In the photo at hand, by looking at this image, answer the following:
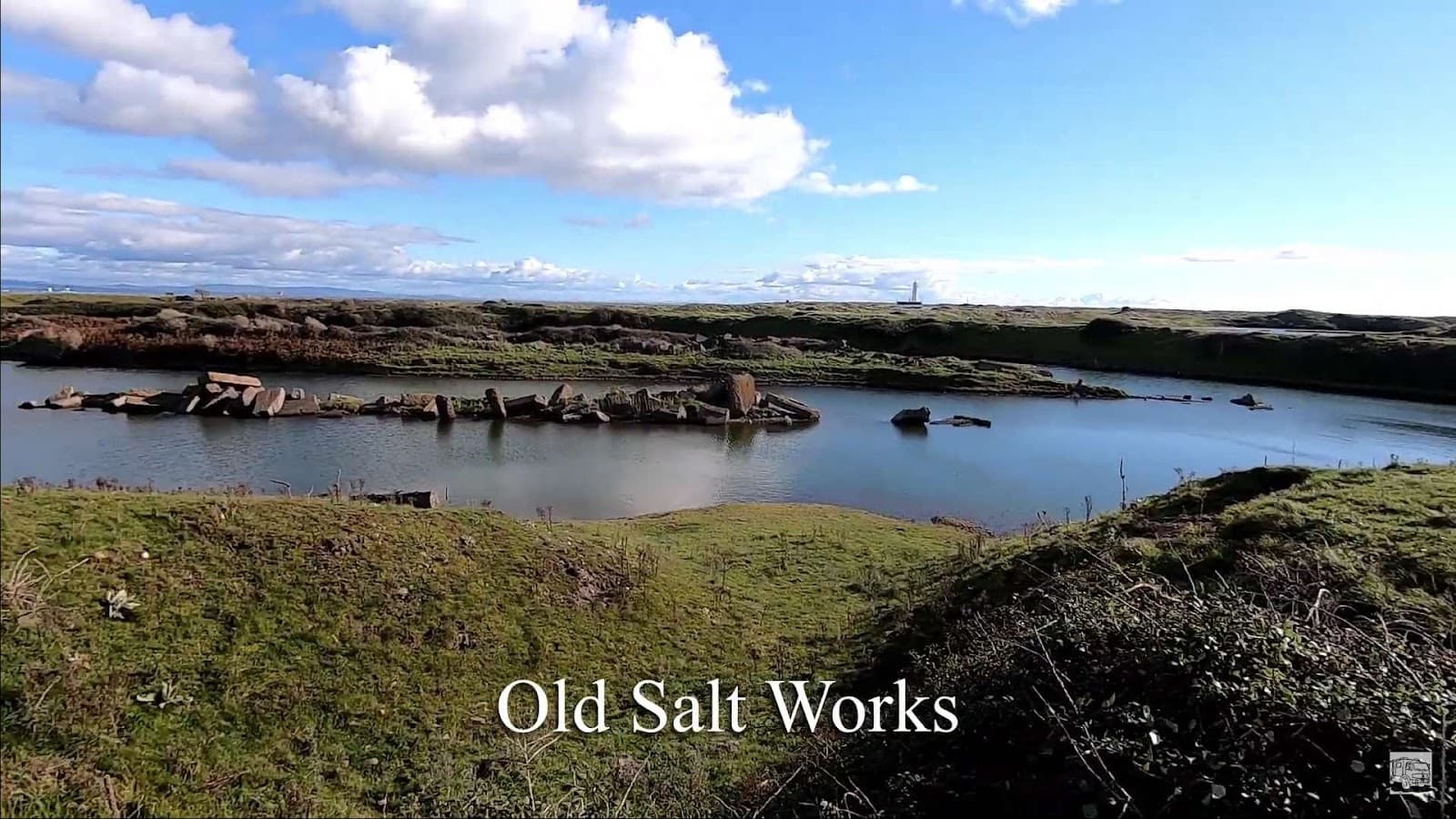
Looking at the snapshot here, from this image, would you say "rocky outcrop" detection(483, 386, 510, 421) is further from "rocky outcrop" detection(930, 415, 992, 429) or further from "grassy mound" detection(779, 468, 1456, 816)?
"grassy mound" detection(779, 468, 1456, 816)

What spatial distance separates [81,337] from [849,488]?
18.6 m

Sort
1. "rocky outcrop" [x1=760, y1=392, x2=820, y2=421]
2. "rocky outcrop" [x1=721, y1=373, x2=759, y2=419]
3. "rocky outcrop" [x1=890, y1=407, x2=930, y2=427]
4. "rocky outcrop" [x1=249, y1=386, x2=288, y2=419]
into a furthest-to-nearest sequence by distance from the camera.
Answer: "rocky outcrop" [x1=760, y1=392, x2=820, y2=421] → "rocky outcrop" [x1=890, y1=407, x2=930, y2=427] → "rocky outcrop" [x1=721, y1=373, x2=759, y2=419] → "rocky outcrop" [x1=249, y1=386, x2=288, y2=419]

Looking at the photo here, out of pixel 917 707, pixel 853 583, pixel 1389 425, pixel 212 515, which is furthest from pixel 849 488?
pixel 1389 425

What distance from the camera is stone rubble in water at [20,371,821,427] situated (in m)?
26.5

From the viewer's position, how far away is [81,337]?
18.5 ft

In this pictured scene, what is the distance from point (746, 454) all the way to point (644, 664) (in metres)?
19.8

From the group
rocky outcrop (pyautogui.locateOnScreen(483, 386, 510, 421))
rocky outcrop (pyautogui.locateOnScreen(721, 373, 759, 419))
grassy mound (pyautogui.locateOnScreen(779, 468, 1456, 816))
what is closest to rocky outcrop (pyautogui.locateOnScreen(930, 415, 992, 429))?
rocky outcrop (pyautogui.locateOnScreen(721, 373, 759, 419))

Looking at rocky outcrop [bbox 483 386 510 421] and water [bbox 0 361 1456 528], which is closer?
water [bbox 0 361 1456 528]

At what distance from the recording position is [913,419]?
35.8m

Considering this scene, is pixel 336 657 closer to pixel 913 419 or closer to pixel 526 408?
pixel 526 408

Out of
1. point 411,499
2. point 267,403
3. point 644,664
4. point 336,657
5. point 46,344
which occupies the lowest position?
point 267,403

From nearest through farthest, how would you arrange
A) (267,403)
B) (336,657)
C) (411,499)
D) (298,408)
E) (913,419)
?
(336,657)
(411,499)
(267,403)
(298,408)
(913,419)

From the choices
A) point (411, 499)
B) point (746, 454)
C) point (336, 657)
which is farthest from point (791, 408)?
point (336, 657)

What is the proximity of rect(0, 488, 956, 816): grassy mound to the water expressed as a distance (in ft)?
4.45
